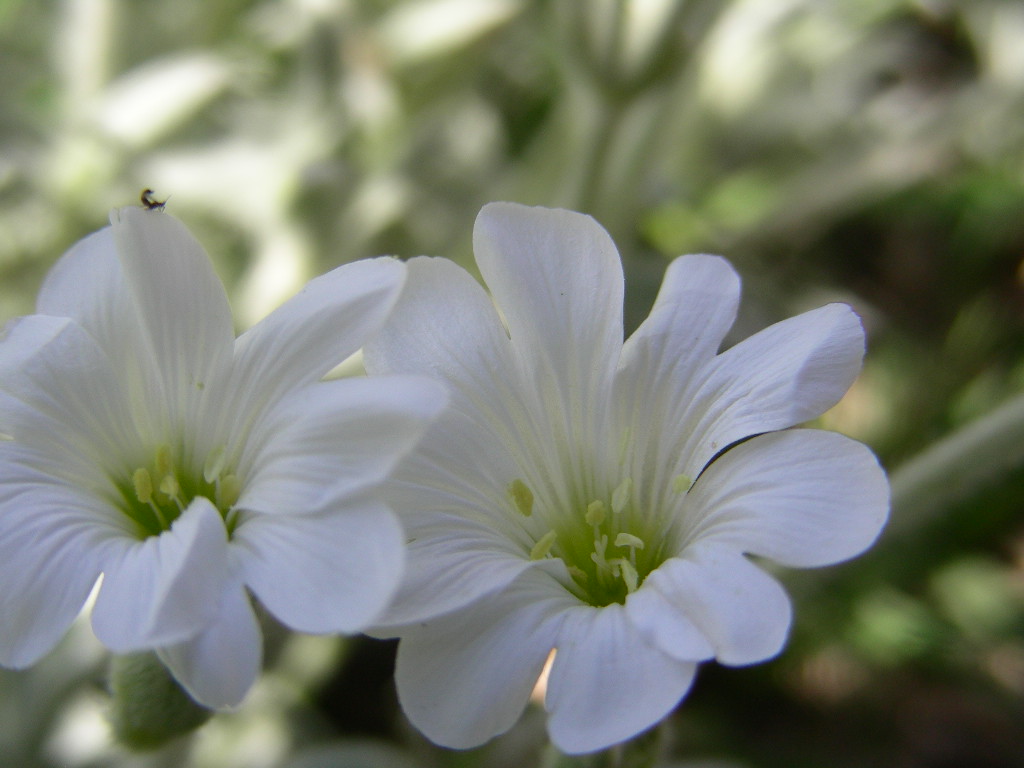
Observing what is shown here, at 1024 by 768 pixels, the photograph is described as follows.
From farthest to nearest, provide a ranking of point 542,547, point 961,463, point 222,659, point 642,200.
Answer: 1. point 642,200
2. point 961,463
3. point 542,547
4. point 222,659

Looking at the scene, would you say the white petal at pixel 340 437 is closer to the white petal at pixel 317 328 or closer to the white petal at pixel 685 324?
the white petal at pixel 317 328

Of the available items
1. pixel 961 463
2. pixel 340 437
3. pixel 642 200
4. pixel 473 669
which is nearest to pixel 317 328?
pixel 340 437

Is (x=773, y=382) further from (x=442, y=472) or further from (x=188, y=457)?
(x=188, y=457)

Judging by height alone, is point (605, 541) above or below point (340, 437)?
below

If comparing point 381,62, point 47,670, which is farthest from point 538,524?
point 381,62

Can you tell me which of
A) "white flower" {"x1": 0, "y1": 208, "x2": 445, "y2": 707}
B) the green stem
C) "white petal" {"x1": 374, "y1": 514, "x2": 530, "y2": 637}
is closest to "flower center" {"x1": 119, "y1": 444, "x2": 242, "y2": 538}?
"white flower" {"x1": 0, "y1": 208, "x2": 445, "y2": 707}

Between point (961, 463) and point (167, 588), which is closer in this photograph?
point (167, 588)

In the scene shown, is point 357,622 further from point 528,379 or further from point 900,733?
point 900,733

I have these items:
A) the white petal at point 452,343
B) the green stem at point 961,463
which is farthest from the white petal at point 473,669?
the green stem at point 961,463
